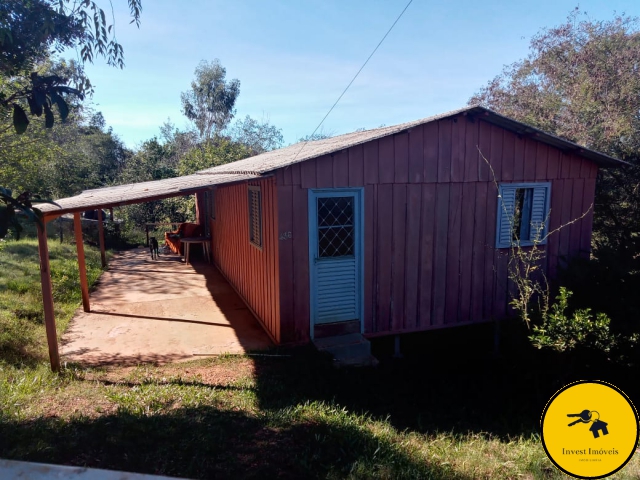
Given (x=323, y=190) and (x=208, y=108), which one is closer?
(x=323, y=190)

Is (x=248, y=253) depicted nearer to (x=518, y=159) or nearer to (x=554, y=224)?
(x=518, y=159)

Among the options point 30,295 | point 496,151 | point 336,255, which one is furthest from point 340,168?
point 30,295

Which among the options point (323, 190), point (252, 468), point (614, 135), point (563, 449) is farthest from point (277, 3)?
point (614, 135)

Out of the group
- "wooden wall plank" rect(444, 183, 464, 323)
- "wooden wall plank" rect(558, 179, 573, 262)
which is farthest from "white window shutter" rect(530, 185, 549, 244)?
"wooden wall plank" rect(444, 183, 464, 323)

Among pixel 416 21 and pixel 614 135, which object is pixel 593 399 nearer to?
pixel 416 21

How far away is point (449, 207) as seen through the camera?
21.5 ft

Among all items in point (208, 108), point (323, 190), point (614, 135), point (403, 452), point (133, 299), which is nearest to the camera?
point (403, 452)

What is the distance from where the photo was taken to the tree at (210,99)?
2862cm

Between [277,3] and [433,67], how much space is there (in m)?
4.22

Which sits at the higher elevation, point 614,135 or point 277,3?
point 277,3

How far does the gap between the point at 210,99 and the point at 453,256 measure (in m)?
26.1

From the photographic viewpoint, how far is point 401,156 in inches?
242

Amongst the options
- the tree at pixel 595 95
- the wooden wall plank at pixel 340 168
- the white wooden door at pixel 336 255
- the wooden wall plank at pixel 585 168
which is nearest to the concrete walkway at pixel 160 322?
the white wooden door at pixel 336 255

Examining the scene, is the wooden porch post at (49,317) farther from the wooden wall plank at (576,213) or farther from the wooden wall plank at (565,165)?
the wooden wall plank at (576,213)
